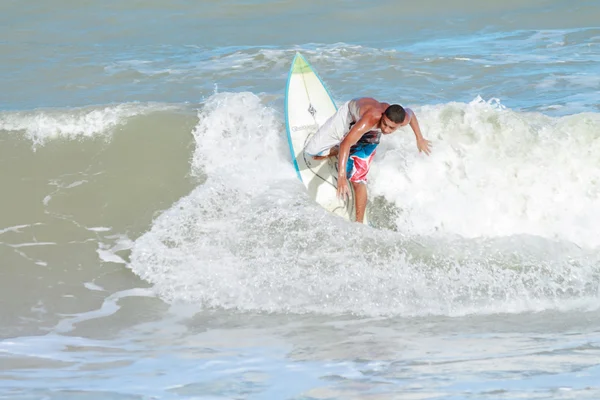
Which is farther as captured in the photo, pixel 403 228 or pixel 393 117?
pixel 403 228

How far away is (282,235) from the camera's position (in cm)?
705

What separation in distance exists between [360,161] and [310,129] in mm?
984

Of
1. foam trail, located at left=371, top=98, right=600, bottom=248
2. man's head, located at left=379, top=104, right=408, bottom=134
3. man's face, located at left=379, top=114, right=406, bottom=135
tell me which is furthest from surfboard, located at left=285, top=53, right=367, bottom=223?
man's head, located at left=379, top=104, right=408, bottom=134

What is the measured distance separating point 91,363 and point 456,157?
4.70 meters

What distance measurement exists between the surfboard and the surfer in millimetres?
154

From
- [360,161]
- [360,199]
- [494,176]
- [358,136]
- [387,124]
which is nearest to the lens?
[387,124]

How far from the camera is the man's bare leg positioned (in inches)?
301

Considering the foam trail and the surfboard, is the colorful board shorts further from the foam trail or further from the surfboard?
the foam trail

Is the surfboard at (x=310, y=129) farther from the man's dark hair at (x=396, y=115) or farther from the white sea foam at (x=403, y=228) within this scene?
the man's dark hair at (x=396, y=115)

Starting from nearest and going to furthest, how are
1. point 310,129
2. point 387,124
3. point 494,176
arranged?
point 387,124 < point 494,176 < point 310,129

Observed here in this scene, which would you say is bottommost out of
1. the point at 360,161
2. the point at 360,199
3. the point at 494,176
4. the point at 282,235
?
the point at 282,235

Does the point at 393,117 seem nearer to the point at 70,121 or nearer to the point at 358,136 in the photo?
the point at 358,136

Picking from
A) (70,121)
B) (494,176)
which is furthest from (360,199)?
(70,121)

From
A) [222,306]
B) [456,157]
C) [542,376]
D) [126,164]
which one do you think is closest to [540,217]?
Answer: [456,157]
